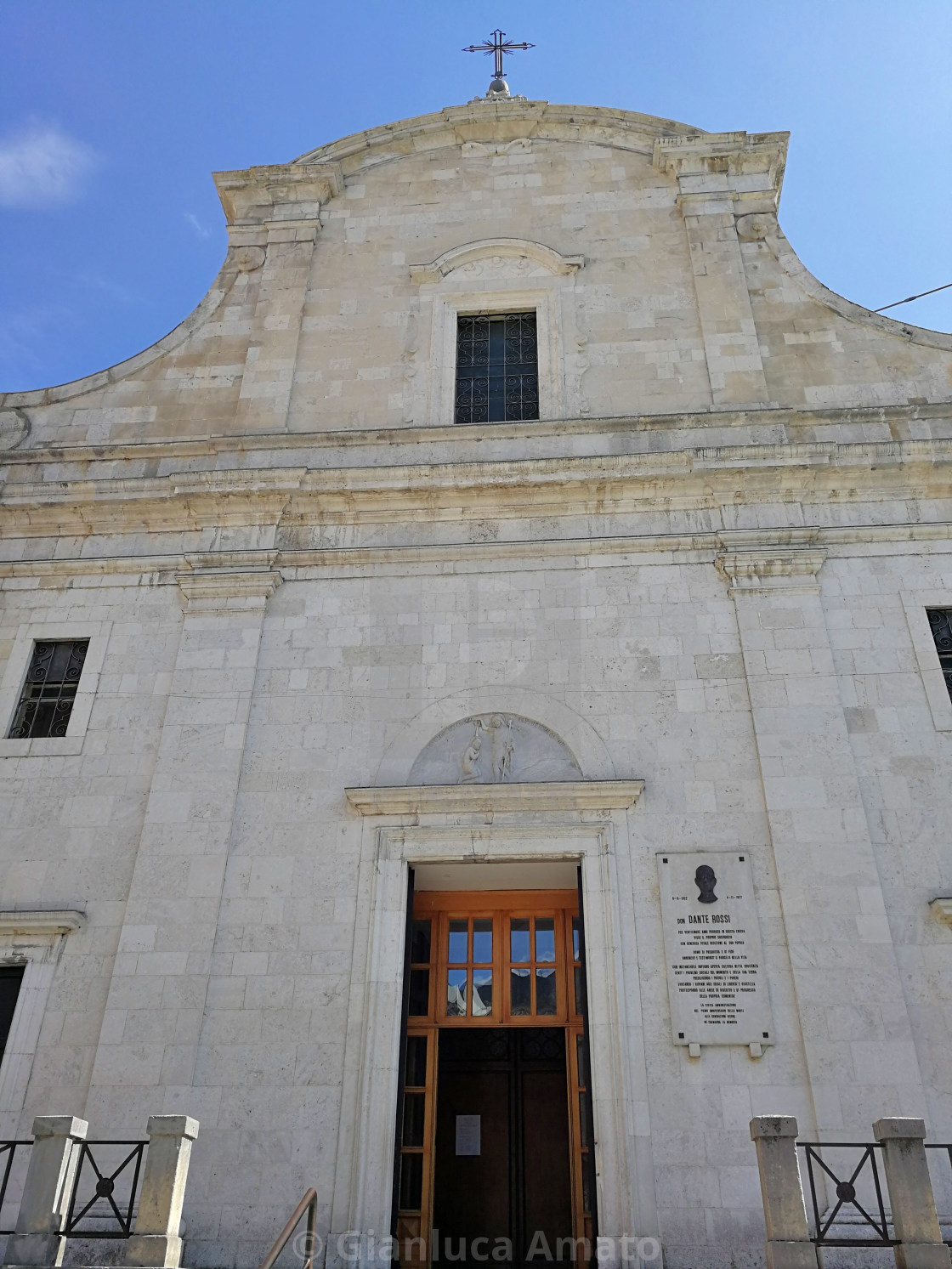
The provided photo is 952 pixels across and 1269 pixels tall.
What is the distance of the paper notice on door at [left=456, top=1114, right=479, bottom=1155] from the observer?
34.7 ft

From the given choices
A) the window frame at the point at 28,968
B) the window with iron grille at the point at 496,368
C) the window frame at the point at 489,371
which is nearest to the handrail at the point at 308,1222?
the window frame at the point at 28,968

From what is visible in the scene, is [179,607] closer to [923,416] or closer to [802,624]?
[802,624]

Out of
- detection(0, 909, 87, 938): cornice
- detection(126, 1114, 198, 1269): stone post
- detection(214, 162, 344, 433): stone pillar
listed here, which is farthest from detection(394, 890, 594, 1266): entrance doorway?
detection(214, 162, 344, 433): stone pillar

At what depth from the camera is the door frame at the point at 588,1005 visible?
8.09 meters

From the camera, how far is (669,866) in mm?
9328

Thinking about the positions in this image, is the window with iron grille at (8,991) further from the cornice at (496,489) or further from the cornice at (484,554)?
the cornice at (496,489)

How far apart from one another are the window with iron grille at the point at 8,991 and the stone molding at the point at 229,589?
4.02 m

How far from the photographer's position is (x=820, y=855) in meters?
9.27

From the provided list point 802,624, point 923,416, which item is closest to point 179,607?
Answer: point 802,624

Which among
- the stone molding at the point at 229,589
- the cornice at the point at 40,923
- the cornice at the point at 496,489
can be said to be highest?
the cornice at the point at 496,489

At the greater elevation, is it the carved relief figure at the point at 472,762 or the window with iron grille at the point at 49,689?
the window with iron grille at the point at 49,689

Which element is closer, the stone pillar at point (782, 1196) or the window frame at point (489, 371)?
the stone pillar at point (782, 1196)

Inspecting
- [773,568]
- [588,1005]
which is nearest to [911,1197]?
[588,1005]

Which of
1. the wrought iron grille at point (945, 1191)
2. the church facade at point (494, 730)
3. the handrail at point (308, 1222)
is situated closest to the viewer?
the handrail at point (308, 1222)
